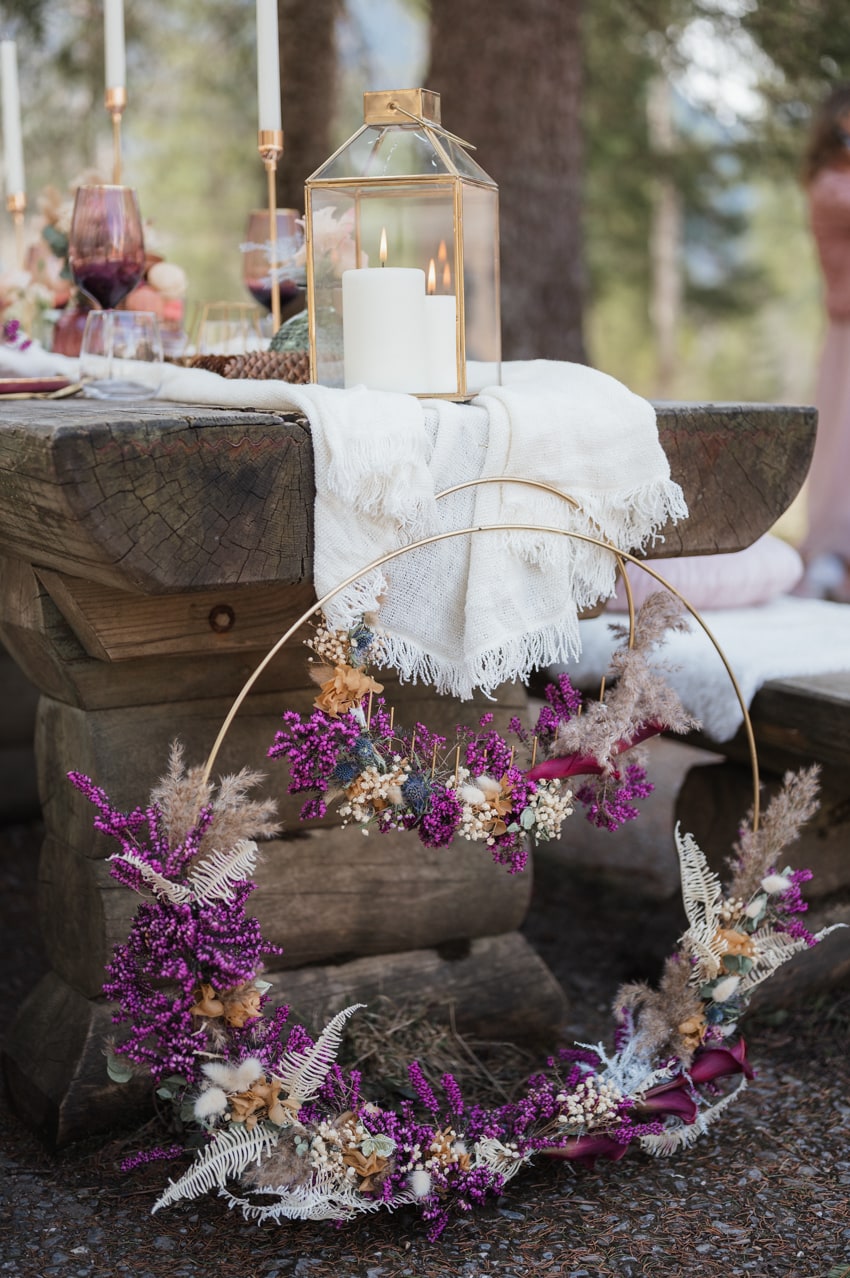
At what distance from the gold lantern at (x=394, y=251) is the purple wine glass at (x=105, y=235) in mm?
504

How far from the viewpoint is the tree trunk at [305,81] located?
5.23 meters

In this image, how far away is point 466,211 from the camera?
1.86 metres

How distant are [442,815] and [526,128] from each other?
3.81m

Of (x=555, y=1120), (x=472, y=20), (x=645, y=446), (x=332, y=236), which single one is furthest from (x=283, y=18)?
(x=555, y=1120)

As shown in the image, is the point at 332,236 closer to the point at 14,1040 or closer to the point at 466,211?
the point at 466,211

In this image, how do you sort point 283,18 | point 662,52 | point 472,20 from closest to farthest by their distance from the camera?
1. point 472,20
2. point 283,18
3. point 662,52

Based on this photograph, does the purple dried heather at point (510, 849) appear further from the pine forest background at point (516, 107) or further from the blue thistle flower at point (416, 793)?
the pine forest background at point (516, 107)

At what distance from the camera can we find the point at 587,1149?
1789mm

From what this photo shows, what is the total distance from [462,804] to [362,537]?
345 mm

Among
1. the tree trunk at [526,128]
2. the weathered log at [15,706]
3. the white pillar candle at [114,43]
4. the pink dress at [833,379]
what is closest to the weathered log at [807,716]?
the white pillar candle at [114,43]

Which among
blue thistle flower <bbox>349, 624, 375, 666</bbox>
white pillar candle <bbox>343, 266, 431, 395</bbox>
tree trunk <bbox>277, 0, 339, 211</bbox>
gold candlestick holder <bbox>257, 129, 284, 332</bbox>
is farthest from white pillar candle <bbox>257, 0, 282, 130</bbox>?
tree trunk <bbox>277, 0, 339, 211</bbox>

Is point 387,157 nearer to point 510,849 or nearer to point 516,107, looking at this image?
point 510,849

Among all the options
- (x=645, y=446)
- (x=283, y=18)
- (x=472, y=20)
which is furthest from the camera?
(x=283, y=18)

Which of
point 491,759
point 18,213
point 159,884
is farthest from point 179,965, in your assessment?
point 18,213
